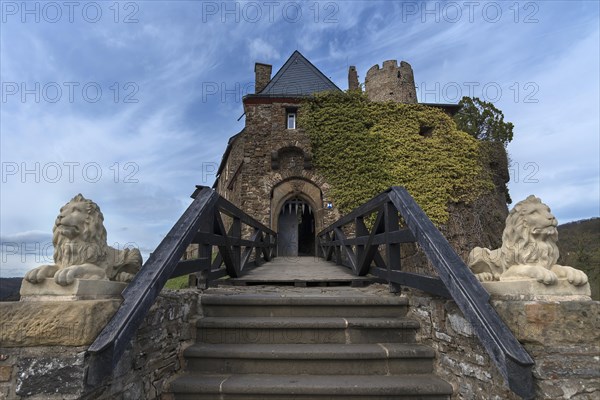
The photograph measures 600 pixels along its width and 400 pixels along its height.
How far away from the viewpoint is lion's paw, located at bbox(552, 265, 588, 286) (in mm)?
1721

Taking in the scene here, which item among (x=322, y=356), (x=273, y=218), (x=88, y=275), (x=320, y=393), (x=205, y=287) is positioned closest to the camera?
(x=88, y=275)

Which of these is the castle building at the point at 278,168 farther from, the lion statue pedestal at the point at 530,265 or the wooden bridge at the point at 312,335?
the lion statue pedestal at the point at 530,265

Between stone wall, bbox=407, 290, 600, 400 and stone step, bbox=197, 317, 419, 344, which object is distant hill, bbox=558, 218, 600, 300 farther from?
stone wall, bbox=407, 290, 600, 400

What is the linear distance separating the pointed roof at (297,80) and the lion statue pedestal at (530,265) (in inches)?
455

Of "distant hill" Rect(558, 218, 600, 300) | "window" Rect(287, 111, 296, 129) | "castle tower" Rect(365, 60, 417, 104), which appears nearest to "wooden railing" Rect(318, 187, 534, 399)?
"window" Rect(287, 111, 296, 129)

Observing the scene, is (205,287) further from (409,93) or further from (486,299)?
(409,93)

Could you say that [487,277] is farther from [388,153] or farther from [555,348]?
[388,153]

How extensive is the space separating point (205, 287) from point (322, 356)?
1.36 meters

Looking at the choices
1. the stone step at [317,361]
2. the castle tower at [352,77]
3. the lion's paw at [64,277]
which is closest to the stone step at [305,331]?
the stone step at [317,361]

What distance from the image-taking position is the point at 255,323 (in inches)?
102

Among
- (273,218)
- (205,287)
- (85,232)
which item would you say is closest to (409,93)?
(273,218)

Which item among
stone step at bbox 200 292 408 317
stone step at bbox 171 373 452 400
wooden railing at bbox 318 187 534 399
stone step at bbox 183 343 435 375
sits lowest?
stone step at bbox 171 373 452 400

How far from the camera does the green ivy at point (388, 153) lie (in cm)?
1153

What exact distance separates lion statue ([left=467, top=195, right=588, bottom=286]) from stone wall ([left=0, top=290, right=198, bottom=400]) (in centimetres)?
206
